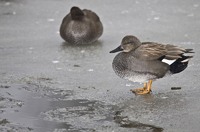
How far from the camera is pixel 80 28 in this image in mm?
8922

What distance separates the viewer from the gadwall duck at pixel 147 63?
20.1ft

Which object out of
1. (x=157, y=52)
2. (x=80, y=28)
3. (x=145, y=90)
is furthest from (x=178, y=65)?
(x=80, y=28)

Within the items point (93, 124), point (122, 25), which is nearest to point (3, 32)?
point (122, 25)

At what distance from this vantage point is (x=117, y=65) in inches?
245

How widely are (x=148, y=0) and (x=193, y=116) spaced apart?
632 centimetres

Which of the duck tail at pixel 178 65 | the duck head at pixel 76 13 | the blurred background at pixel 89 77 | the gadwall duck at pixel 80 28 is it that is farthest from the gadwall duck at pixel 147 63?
the duck head at pixel 76 13

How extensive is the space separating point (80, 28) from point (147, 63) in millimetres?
2934

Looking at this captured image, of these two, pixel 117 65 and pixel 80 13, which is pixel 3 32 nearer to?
pixel 80 13

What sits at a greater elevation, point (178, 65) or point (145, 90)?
point (178, 65)

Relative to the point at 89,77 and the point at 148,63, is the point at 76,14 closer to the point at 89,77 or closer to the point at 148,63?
the point at 89,77

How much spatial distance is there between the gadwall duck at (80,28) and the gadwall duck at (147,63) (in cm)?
248

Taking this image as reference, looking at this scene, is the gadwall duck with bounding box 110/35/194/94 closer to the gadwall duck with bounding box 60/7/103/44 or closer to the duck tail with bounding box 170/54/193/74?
the duck tail with bounding box 170/54/193/74

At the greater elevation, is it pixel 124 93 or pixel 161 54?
pixel 161 54

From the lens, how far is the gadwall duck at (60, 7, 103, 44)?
28.6ft
